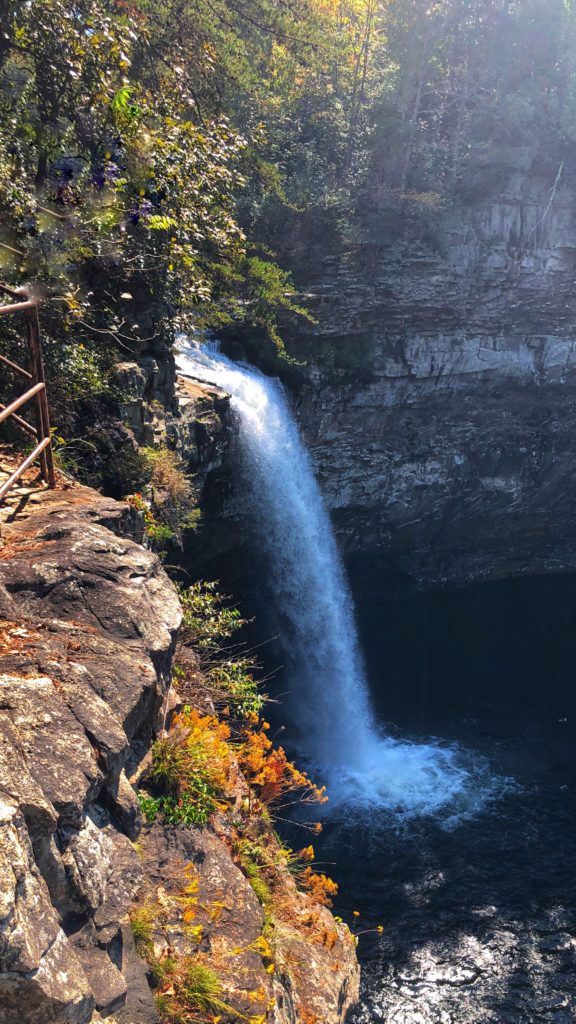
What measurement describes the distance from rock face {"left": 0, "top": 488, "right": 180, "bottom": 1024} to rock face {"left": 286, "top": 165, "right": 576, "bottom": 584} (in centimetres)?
1382

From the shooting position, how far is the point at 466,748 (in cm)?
1566

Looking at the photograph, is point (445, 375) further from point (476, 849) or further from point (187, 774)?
point (187, 774)

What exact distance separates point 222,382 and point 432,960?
11.4m

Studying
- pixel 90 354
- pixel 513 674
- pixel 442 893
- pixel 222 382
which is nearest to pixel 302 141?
pixel 222 382

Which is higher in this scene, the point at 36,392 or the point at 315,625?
the point at 36,392

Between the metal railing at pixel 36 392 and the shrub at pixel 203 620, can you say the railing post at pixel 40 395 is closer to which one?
the metal railing at pixel 36 392

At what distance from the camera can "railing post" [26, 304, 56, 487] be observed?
17.1 feet

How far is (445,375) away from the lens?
65.8 feet

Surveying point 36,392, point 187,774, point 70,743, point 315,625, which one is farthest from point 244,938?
point 315,625

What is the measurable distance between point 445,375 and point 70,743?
1843cm

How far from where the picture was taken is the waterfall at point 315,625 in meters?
14.5

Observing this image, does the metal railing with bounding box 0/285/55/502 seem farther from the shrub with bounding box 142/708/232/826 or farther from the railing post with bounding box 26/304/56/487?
the shrub with bounding box 142/708/232/826

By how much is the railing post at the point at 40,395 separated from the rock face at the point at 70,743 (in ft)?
2.09

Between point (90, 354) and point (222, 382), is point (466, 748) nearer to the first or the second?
point (222, 382)
